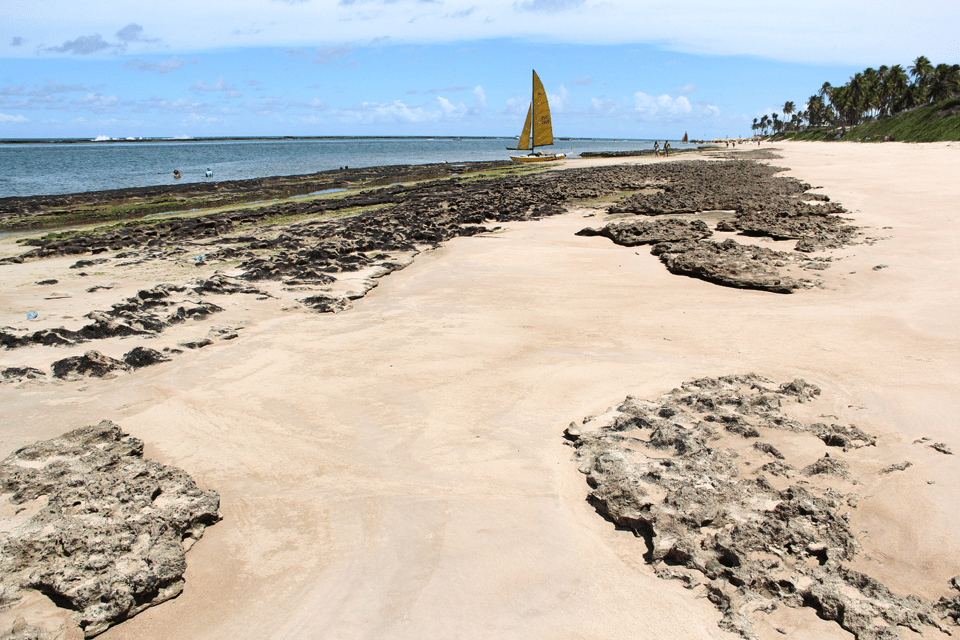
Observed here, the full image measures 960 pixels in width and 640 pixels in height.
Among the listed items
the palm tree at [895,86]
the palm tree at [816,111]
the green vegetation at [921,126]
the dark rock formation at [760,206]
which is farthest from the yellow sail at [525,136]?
the palm tree at [816,111]

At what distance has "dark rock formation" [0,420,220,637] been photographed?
10.6ft

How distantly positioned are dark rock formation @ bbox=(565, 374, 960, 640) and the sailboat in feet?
154

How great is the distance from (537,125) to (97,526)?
53.3m

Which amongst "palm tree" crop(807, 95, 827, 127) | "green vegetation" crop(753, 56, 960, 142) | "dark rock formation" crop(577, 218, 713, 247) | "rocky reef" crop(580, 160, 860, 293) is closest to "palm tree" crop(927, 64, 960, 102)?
"green vegetation" crop(753, 56, 960, 142)

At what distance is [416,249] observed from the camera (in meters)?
14.7

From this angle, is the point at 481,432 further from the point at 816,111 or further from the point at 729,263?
the point at 816,111

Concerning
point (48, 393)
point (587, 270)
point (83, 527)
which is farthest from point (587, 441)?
point (587, 270)

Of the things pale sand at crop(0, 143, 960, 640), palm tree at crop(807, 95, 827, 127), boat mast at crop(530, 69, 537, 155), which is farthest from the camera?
palm tree at crop(807, 95, 827, 127)

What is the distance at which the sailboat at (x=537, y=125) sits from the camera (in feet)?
160

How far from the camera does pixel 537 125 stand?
5269cm

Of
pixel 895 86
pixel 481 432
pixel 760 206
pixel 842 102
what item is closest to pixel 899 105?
pixel 895 86

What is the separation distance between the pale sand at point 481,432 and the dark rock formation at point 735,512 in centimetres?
15

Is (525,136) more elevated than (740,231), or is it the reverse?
(525,136)

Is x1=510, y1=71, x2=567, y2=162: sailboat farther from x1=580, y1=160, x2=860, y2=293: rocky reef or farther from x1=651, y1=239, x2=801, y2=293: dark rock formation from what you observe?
x1=651, y1=239, x2=801, y2=293: dark rock formation
